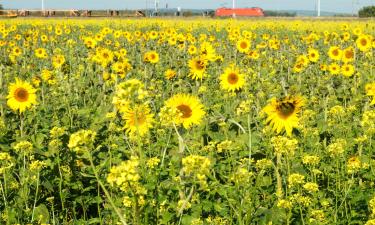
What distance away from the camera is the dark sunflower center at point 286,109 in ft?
12.6

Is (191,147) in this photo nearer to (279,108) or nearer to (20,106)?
(279,108)

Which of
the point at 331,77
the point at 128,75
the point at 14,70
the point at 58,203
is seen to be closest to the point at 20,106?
the point at 58,203

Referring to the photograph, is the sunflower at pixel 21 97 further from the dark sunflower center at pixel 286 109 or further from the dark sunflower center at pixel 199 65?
the dark sunflower center at pixel 286 109

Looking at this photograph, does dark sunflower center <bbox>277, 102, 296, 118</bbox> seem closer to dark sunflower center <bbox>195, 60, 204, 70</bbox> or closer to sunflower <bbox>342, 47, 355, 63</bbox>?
dark sunflower center <bbox>195, 60, 204, 70</bbox>

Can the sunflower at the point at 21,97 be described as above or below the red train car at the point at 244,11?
below

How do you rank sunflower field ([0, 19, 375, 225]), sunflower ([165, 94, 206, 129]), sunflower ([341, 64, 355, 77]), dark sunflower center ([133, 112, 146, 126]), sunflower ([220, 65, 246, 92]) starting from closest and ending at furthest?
dark sunflower center ([133, 112, 146, 126]), sunflower field ([0, 19, 375, 225]), sunflower ([165, 94, 206, 129]), sunflower ([220, 65, 246, 92]), sunflower ([341, 64, 355, 77])

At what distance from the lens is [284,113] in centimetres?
393

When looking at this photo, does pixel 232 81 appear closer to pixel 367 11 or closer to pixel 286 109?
pixel 286 109

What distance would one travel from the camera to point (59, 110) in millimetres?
6828

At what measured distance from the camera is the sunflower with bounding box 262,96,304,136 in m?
3.86

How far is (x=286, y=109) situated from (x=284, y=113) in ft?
0.17

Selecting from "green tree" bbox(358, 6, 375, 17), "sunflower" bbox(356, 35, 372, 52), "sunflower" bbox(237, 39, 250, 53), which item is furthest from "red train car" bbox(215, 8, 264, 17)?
"sunflower" bbox(237, 39, 250, 53)

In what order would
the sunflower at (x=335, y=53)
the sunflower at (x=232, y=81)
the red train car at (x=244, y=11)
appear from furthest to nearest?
the red train car at (x=244, y=11) → the sunflower at (x=335, y=53) → the sunflower at (x=232, y=81)

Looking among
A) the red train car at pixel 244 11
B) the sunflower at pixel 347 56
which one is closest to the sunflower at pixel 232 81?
the sunflower at pixel 347 56
